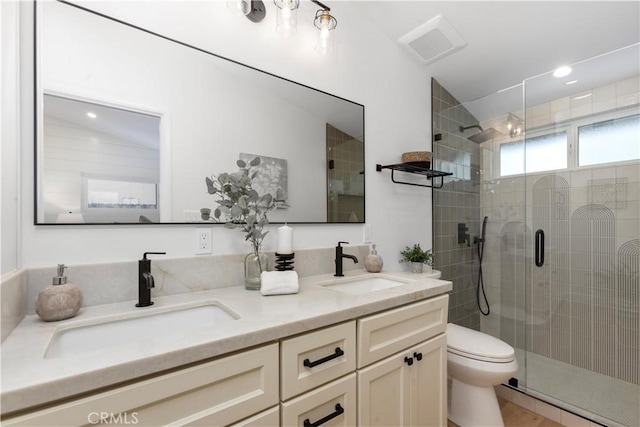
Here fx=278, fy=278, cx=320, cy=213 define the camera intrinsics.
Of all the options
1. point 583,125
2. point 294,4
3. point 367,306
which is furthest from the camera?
point 583,125

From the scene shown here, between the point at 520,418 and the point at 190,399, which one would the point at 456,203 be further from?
the point at 190,399

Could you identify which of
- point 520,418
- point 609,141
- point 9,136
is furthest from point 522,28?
point 9,136

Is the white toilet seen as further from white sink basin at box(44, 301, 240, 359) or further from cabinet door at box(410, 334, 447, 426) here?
white sink basin at box(44, 301, 240, 359)

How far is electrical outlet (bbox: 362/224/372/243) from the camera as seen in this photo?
1861mm

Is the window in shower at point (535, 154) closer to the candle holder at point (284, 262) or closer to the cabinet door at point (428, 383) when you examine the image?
the cabinet door at point (428, 383)

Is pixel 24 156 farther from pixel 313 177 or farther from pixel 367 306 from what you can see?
pixel 367 306

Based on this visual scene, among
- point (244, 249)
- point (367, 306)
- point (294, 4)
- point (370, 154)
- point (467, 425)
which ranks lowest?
point (467, 425)

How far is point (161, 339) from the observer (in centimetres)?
71

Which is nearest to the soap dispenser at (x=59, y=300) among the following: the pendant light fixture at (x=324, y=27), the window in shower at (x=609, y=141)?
the pendant light fixture at (x=324, y=27)

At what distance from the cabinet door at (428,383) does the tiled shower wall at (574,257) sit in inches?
56.0

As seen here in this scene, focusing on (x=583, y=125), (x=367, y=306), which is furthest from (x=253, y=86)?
(x=583, y=125)

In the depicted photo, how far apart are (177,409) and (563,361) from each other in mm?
2806

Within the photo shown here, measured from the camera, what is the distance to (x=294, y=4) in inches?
61.1

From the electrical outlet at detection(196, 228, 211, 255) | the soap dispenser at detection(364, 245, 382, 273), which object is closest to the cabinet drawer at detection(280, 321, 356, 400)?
the electrical outlet at detection(196, 228, 211, 255)
